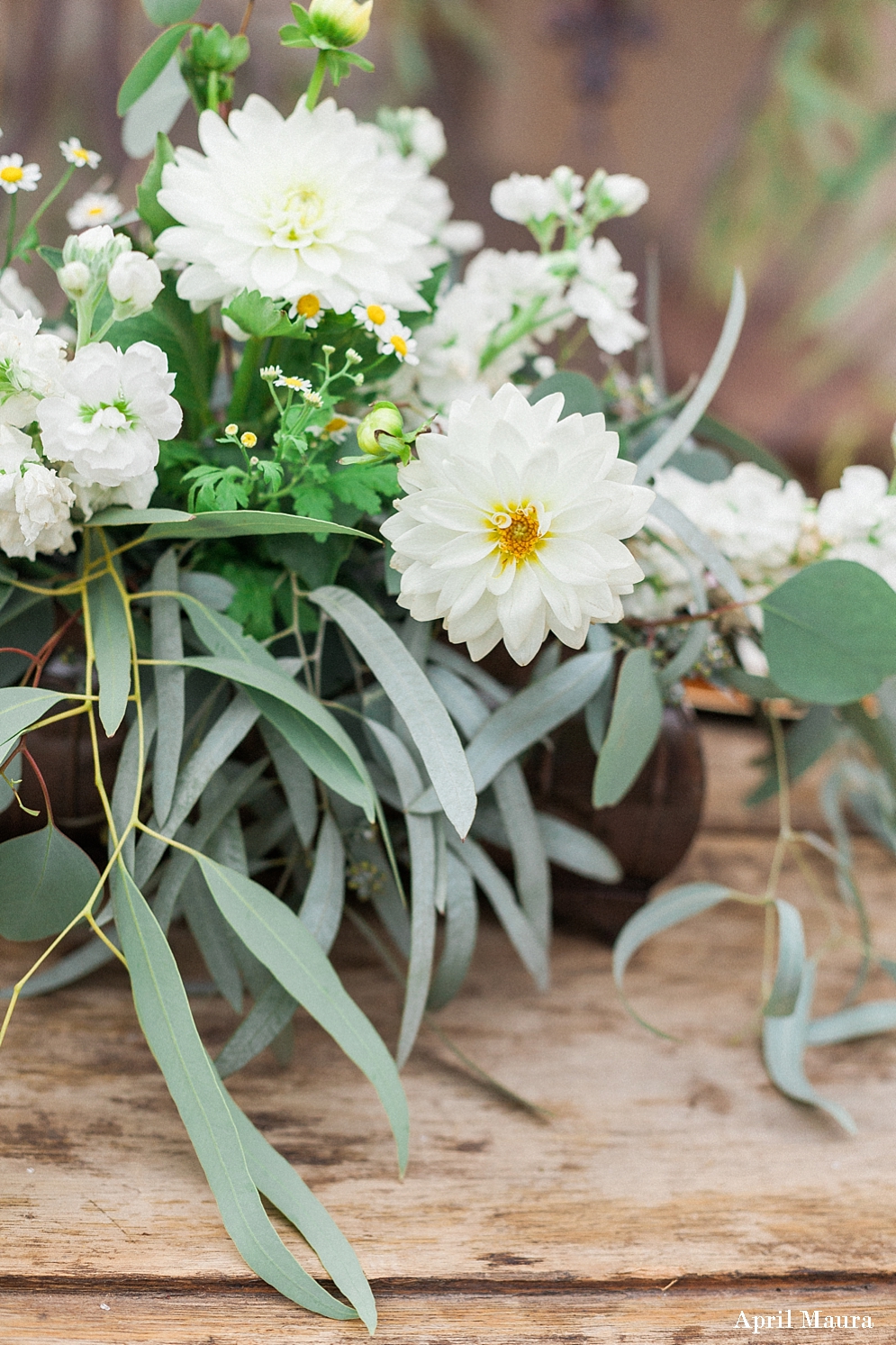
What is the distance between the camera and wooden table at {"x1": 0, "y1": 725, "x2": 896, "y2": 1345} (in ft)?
1.01

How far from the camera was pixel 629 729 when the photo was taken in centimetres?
41

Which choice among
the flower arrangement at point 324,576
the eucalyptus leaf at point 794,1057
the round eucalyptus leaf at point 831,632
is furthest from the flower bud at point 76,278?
the eucalyptus leaf at point 794,1057

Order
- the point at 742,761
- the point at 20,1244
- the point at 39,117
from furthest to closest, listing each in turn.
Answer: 1. the point at 39,117
2. the point at 742,761
3. the point at 20,1244

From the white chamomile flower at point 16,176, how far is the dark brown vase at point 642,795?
332 mm

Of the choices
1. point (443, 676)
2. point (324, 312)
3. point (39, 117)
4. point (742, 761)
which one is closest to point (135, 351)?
point (324, 312)

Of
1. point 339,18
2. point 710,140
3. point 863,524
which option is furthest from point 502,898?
point 710,140

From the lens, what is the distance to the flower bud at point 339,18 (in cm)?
34

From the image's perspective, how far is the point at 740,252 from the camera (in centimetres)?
120

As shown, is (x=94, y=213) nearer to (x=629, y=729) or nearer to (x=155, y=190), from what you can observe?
(x=155, y=190)

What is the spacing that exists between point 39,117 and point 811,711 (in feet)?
3.42

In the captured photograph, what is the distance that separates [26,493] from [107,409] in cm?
4

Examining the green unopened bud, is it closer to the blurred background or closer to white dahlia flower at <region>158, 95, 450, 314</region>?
white dahlia flower at <region>158, 95, 450, 314</region>

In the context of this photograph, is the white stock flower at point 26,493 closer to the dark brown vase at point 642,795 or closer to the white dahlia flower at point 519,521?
the white dahlia flower at point 519,521

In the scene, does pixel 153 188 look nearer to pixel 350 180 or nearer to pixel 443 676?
pixel 350 180
